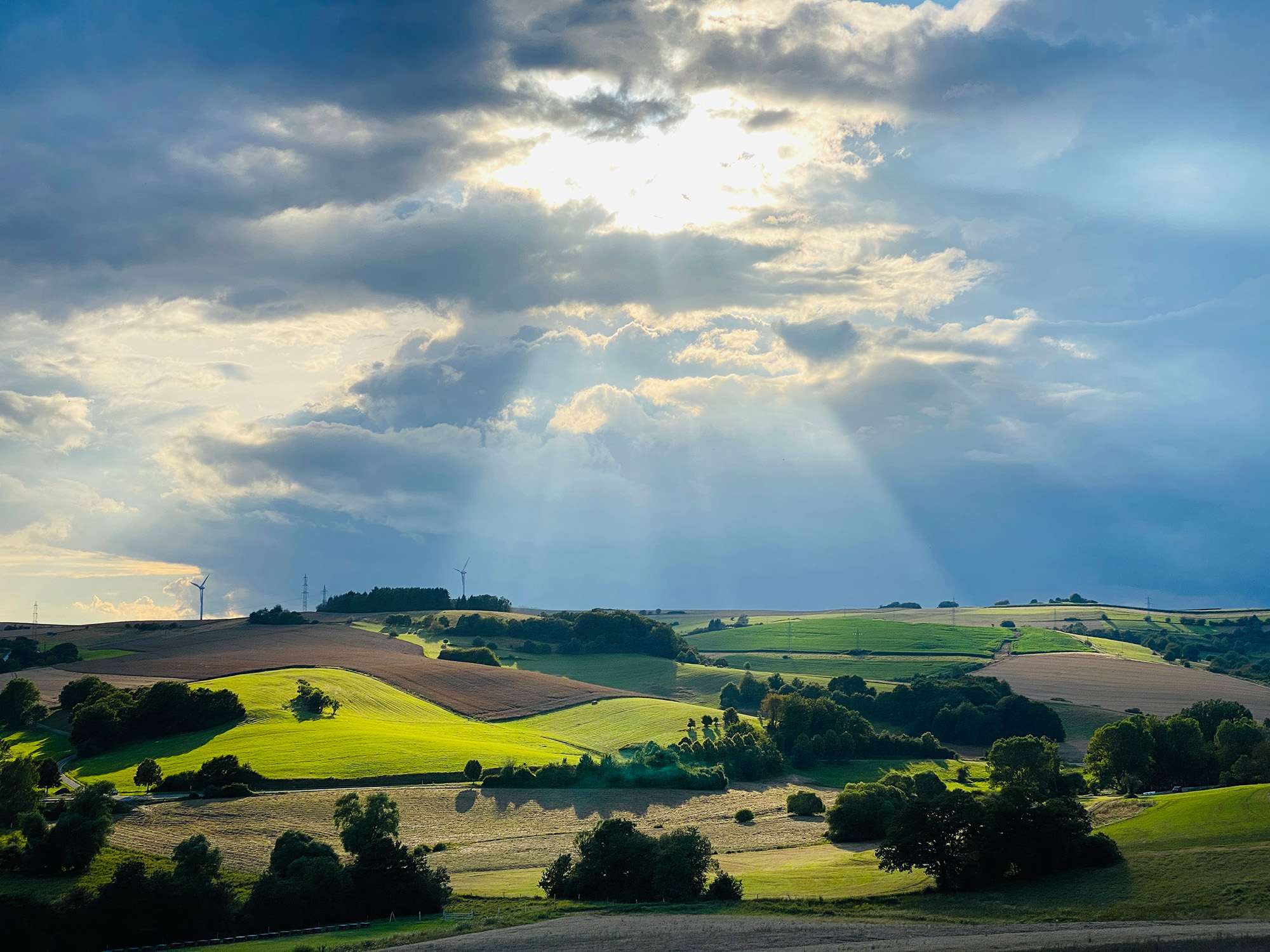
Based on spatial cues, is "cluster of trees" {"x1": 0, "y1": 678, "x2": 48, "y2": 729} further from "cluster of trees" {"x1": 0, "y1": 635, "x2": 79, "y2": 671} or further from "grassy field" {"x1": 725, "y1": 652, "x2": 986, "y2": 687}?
"grassy field" {"x1": 725, "y1": 652, "x2": 986, "y2": 687}

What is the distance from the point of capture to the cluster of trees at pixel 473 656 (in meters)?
168

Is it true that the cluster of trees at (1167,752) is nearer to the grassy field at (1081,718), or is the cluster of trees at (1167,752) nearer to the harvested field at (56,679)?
the grassy field at (1081,718)

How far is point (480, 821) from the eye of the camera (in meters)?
79.4

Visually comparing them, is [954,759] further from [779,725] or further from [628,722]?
[628,722]

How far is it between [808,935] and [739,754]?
68803 millimetres

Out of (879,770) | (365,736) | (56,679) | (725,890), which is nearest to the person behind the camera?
(725,890)

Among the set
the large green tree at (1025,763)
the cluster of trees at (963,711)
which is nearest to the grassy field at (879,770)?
the large green tree at (1025,763)

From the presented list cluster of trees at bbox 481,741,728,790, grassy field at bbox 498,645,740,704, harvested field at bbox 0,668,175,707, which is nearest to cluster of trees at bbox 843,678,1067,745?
grassy field at bbox 498,645,740,704

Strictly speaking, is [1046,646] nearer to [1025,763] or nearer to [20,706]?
[1025,763]

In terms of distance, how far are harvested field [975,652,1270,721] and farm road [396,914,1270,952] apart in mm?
101140

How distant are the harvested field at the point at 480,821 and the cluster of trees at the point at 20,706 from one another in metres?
44.7

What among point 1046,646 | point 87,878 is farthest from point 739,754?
point 1046,646

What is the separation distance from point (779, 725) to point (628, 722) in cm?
1995

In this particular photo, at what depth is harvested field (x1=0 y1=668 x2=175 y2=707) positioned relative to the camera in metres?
119
